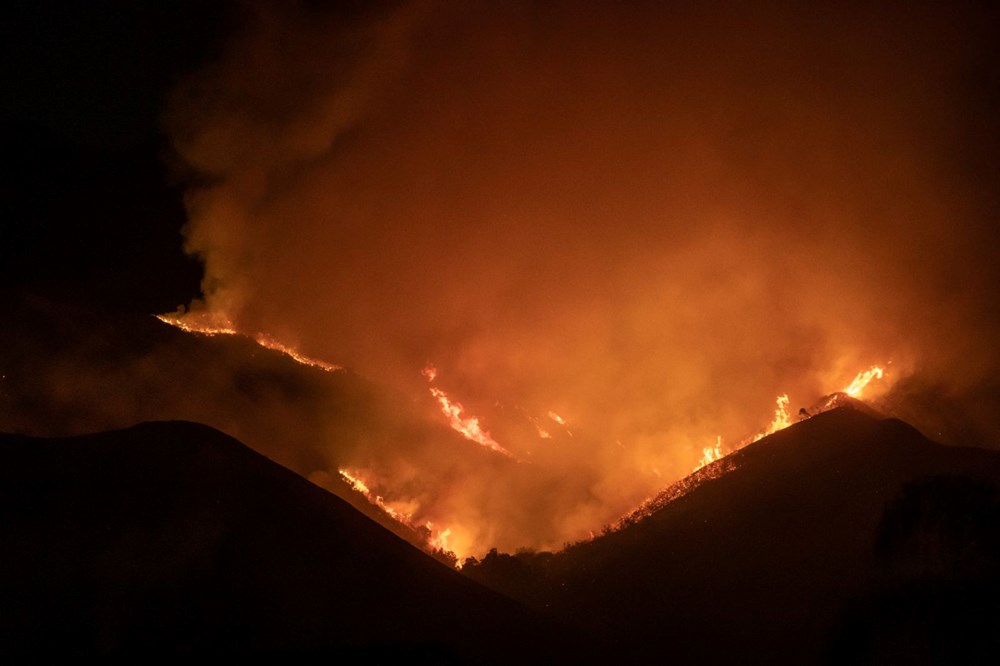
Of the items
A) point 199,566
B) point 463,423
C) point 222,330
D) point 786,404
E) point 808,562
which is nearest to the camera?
point 199,566

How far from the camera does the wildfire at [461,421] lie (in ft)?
78.3

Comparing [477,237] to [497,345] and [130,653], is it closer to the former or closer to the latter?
[497,345]

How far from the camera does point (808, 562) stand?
13484mm

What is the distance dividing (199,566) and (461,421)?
44.1 ft

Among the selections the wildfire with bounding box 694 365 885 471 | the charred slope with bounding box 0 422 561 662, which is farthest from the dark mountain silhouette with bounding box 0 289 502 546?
the wildfire with bounding box 694 365 885 471

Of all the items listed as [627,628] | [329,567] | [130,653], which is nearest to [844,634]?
[627,628]

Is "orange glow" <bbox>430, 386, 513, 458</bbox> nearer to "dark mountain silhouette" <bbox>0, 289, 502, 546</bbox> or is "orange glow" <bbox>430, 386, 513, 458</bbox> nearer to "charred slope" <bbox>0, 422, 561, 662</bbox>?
"dark mountain silhouette" <bbox>0, 289, 502, 546</bbox>

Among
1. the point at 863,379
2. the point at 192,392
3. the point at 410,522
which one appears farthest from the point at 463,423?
the point at 863,379

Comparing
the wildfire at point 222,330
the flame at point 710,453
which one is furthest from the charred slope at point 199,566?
the wildfire at point 222,330

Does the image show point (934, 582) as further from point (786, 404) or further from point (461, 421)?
point (461, 421)

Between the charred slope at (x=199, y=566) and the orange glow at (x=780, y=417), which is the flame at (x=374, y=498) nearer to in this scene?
the charred slope at (x=199, y=566)

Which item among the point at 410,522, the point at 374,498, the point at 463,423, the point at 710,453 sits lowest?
the point at 410,522

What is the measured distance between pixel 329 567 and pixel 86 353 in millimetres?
10739

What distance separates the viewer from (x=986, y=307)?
24734 mm
